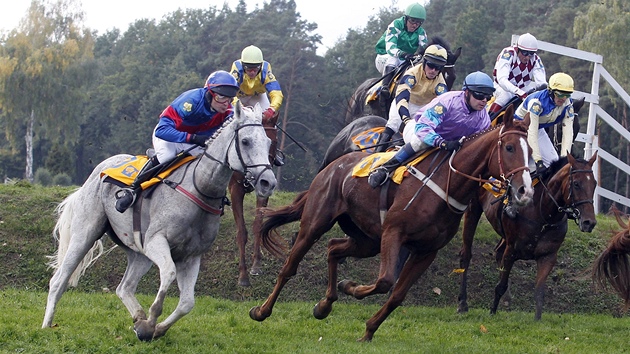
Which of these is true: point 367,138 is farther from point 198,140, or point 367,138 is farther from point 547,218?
point 198,140

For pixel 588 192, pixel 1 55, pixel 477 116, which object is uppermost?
pixel 477 116

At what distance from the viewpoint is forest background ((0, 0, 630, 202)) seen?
41.1 metres

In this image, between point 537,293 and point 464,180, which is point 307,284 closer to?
point 537,293

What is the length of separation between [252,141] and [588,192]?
4506 mm

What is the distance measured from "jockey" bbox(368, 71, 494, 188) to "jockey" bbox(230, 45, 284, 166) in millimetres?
2614

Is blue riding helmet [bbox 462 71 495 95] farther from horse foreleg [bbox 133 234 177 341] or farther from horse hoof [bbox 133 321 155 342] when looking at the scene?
horse hoof [bbox 133 321 155 342]

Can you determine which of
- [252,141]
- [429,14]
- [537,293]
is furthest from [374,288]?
[429,14]

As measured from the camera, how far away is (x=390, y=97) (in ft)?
43.3

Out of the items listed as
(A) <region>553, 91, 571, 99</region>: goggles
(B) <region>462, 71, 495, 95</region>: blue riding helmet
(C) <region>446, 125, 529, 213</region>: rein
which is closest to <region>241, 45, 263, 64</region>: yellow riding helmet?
(B) <region>462, 71, 495, 95</region>: blue riding helmet

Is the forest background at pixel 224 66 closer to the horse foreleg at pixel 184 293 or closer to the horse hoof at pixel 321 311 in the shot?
the horse hoof at pixel 321 311

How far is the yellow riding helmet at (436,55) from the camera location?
37.4ft

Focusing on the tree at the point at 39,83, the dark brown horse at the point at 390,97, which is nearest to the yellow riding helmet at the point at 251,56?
the dark brown horse at the point at 390,97

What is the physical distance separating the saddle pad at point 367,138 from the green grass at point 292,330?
85.6 inches

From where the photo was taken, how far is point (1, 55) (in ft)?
181
